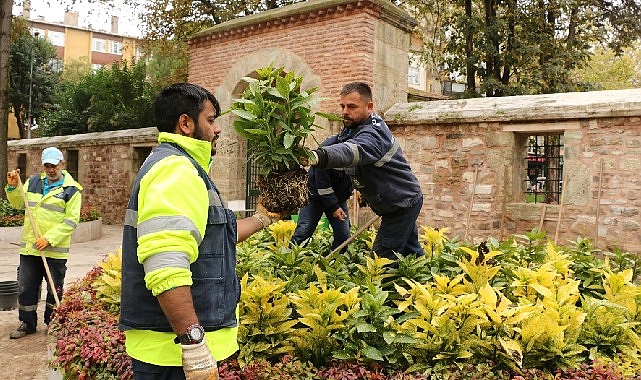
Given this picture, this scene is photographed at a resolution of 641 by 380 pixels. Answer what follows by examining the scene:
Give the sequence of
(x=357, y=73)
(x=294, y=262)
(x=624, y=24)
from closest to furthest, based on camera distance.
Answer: (x=294, y=262), (x=357, y=73), (x=624, y=24)

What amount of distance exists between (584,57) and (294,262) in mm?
13015

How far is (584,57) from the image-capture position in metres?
15.0

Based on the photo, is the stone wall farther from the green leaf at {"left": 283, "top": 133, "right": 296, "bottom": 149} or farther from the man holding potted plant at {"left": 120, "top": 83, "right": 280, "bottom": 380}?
the man holding potted plant at {"left": 120, "top": 83, "right": 280, "bottom": 380}

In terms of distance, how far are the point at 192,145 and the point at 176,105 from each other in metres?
0.19

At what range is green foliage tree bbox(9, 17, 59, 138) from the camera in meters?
33.5

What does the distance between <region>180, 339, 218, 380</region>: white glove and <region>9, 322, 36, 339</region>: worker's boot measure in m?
4.50

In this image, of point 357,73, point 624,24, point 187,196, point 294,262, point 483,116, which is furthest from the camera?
point 624,24

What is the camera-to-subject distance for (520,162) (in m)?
9.10

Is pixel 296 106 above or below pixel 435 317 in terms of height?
above

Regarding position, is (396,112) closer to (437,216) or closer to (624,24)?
(437,216)

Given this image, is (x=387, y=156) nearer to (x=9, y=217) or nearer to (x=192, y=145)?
(x=192, y=145)

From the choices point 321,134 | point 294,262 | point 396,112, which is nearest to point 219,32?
point 321,134

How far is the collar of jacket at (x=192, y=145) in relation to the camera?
2.46 meters

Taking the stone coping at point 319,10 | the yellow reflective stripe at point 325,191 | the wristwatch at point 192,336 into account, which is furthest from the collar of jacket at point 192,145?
the stone coping at point 319,10
